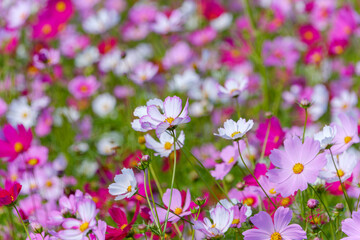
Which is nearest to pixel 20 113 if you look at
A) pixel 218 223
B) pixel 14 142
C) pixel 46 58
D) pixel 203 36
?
pixel 46 58

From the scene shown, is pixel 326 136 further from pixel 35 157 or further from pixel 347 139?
pixel 35 157

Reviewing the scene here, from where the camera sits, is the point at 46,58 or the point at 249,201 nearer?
the point at 249,201

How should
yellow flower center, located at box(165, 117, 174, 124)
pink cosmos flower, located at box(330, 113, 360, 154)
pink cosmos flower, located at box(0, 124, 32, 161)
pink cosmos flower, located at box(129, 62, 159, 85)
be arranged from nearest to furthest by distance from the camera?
yellow flower center, located at box(165, 117, 174, 124)
pink cosmos flower, located at box(330, 113, 360, 154)
pink cosmos flower, located at box(0, 124, 32, 161)
pink cosmos flower, located at box(129, 62, 159, 85)

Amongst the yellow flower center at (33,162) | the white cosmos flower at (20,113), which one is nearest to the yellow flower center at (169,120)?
the yellow flower center at (33,162)

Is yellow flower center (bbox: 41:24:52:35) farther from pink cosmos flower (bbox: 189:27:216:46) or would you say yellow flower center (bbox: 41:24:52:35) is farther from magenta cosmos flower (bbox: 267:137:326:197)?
magenta cosmos flower (bbox: 267:137:326:197)

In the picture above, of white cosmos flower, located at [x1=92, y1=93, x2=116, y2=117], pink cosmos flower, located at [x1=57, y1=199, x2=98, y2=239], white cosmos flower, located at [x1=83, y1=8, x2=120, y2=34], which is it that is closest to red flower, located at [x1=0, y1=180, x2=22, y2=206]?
pink cosmos flower, located at [x1=57, y1=199, x2=98, y2=239]

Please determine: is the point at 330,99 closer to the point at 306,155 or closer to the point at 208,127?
the point at 208,127
